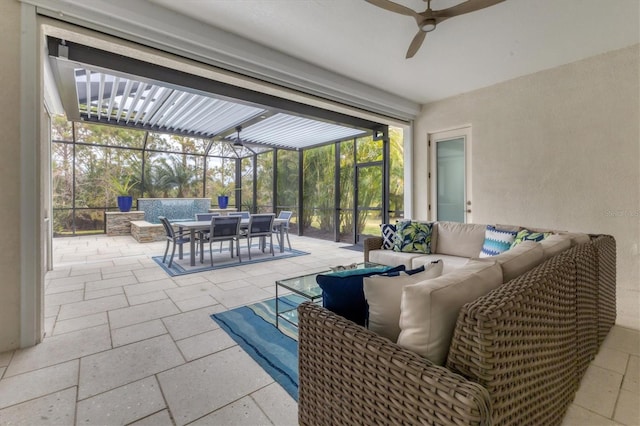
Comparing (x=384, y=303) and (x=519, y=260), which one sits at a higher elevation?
(x=519, y=260)

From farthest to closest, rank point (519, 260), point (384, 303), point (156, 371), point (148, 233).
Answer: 1. point (148, 233)
2. point (156, 371)
3. point (519, 260)
4. point (384, 303)

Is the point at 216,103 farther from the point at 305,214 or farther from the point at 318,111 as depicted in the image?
the point at 305,214

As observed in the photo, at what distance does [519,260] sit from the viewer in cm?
144

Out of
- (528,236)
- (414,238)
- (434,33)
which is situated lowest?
(414,238)

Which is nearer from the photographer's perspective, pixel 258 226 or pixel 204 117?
pixel 258 226

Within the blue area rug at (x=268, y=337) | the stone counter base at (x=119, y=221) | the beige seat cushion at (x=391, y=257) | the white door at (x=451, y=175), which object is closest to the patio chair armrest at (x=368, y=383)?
the blue area rug at (x=268, y=337)

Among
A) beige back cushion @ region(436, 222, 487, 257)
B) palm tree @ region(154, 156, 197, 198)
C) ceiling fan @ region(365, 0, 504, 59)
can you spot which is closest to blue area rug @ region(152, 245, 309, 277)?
beige back cushion @ region(436, 222, 487, 257)

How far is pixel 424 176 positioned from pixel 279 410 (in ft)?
14.7

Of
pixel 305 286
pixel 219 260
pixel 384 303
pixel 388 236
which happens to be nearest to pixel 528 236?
pixel 388 236

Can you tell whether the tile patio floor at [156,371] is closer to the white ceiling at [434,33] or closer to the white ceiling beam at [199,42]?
the white ceiling beam at [199,42]

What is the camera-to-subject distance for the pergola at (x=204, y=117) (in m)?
3.05

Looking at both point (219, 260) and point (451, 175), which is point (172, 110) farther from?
point (451, 175)

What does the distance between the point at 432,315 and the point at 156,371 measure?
1.82 m

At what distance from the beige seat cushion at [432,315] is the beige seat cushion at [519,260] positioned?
0.44m
